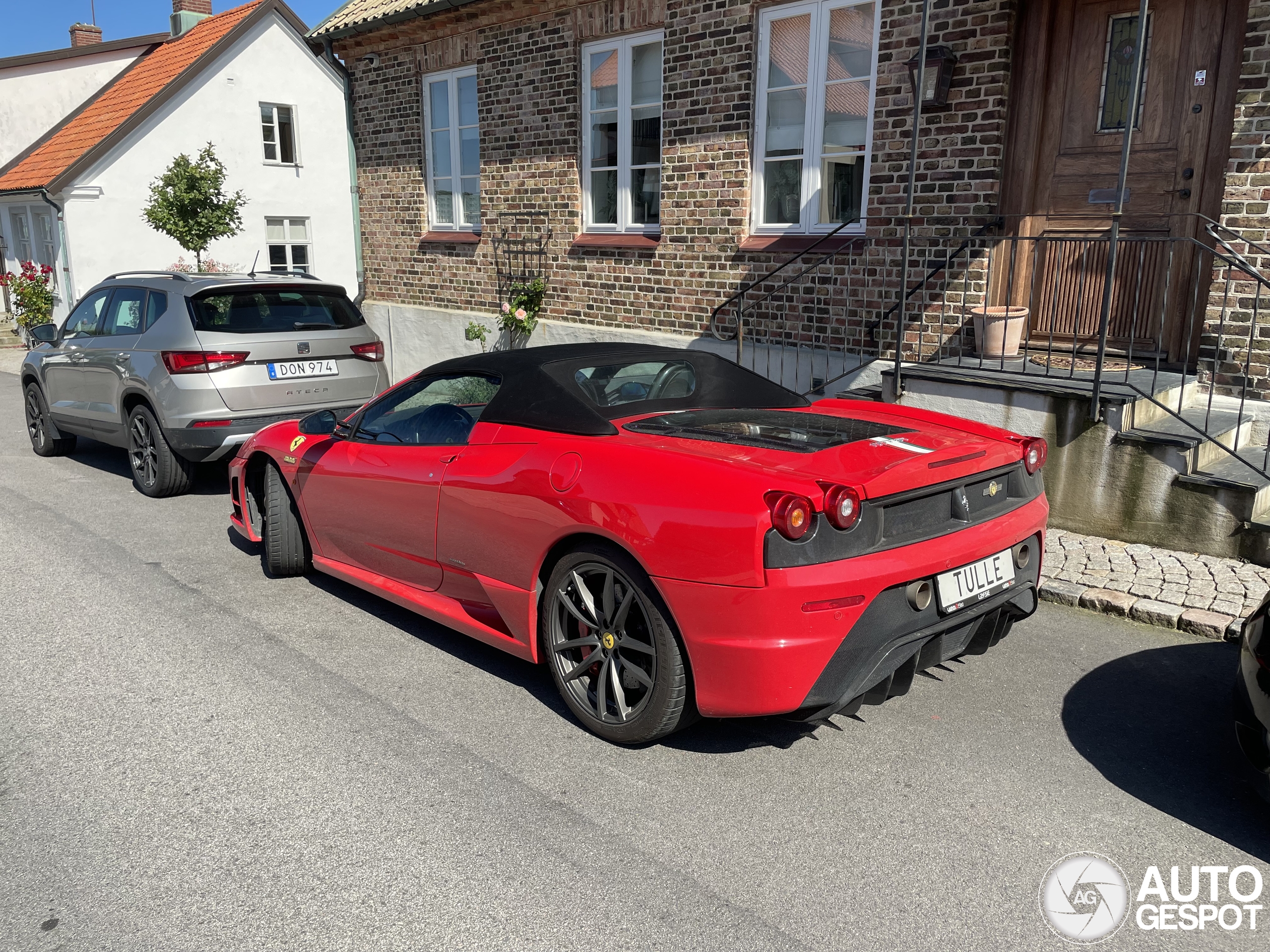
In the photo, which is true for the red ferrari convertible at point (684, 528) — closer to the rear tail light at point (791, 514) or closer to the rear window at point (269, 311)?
the rear tail light at point (791, 514)

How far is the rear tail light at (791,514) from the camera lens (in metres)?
3.06

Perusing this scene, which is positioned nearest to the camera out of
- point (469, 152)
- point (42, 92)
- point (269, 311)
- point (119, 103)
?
point (269, 311)

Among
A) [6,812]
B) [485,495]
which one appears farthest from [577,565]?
[6,812]

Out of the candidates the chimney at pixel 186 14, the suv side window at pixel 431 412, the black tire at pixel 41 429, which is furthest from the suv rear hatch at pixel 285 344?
the chimney at pixel 186 14

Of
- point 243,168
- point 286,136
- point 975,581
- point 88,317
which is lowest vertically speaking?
point 975,581

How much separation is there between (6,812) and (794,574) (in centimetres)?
262

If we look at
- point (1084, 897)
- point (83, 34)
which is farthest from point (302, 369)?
point (83, 34)

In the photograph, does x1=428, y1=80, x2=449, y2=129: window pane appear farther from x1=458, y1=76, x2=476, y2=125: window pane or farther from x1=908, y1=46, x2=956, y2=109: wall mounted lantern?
x1=908, y1=46, x2=956, y2=109: wall mounted lantern

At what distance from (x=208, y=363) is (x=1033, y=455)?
5.64m

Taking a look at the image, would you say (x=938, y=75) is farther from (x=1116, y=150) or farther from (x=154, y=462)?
(x=154, y=462)

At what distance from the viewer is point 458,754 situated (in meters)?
3.57

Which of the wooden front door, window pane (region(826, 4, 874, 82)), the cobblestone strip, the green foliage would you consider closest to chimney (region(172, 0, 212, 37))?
the green foliage

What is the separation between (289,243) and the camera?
82.1 feet

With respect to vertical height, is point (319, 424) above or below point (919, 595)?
above
